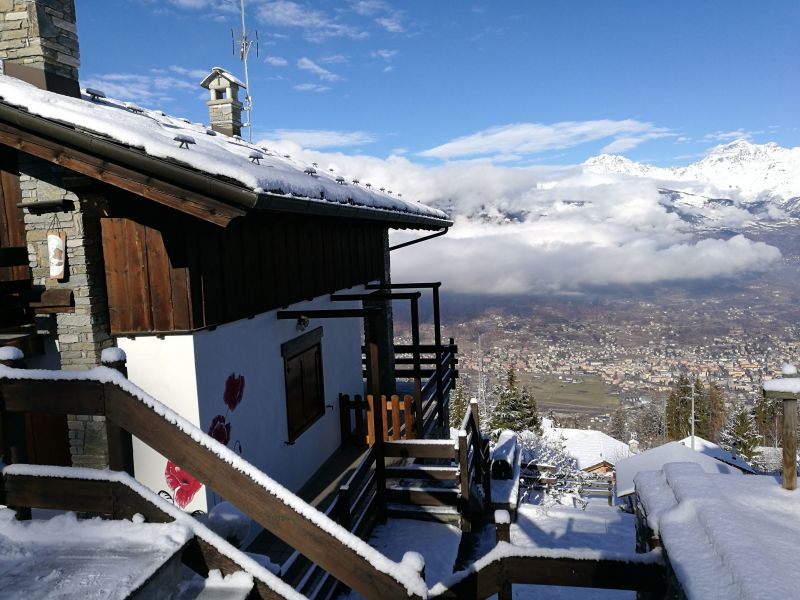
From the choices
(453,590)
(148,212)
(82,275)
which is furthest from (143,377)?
(453,590)

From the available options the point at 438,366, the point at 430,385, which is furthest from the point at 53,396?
the point at 430,385

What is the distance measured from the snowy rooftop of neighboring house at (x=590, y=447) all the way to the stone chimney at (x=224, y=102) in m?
41.5

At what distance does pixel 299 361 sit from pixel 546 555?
5465mm

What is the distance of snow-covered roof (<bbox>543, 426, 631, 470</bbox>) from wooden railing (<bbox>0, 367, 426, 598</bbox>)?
4719 centimetres

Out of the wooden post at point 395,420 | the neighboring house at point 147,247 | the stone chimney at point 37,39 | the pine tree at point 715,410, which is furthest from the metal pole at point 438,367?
the pine tree at point 715,410

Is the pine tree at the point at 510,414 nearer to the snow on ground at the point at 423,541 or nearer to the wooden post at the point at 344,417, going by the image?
the wooden post at the point at 344,417

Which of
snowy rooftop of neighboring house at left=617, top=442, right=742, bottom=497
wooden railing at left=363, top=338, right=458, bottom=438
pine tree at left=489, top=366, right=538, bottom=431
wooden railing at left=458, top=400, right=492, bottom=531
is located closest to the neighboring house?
wooden railing at left=458, top=400, right=492, bottom=531

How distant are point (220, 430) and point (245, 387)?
0.72 metres

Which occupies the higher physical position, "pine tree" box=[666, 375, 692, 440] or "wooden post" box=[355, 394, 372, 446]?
"wooden post" box=[355, 394, 372, 446]

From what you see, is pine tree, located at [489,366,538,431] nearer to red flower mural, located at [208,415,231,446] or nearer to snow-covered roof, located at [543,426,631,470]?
snow-covered roof, located at [543,426,631,470]

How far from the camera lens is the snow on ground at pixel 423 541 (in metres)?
6.78

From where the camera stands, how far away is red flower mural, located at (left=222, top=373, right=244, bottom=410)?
6078 millimetres

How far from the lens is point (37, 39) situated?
566 cm

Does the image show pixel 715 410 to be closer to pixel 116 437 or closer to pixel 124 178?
pixel 124 178
